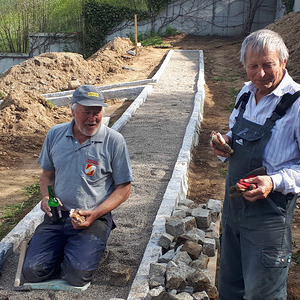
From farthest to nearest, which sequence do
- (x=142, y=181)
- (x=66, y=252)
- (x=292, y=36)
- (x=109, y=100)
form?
(x=292, y=36) < (x=109, y=100) < (x=142, y=181) < (x=66, y=252)

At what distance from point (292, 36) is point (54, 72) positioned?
8.19 metres

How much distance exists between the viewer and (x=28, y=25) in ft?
85.1

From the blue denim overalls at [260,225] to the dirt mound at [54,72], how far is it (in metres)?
13.4

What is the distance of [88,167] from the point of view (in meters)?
3.88

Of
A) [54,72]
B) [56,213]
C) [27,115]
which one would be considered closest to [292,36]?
[54,72]

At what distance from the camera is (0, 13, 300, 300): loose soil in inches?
271

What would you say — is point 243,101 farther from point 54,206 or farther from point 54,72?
point 54,72

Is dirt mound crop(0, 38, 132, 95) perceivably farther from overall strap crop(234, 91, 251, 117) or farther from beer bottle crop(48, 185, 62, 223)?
overall strap crop(234, 91, 251, 117)

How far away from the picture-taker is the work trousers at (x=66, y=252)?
3.72 metres

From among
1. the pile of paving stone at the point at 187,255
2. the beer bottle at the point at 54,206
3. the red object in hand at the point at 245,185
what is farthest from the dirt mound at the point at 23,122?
the red object in hand at the point at 245,185

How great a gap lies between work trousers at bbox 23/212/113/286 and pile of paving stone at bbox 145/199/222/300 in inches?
19.2


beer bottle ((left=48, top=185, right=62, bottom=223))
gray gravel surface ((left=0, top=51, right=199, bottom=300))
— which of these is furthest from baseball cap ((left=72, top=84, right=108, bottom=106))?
gray gravel surface ((left=0, top=51, right=199, bottom=300))

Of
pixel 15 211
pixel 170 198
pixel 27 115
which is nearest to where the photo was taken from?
pixel 170 198

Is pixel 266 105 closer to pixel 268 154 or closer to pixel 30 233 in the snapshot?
pixel 268 154
